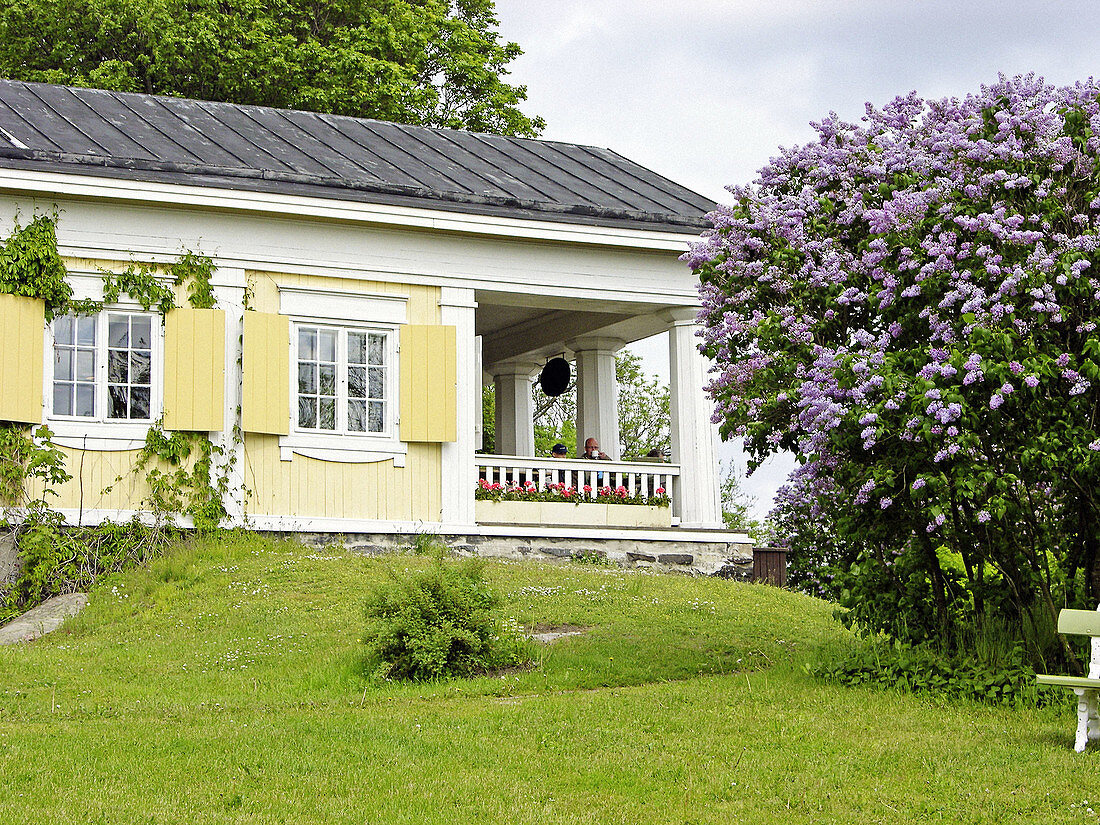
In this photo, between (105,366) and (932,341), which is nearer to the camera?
(932,341)

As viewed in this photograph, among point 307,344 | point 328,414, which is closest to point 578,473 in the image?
point 328,414

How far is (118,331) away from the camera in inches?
553

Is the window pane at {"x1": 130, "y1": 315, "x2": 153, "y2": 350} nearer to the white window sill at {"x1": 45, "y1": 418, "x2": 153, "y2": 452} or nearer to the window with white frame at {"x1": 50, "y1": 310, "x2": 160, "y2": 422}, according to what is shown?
the window with white frame at {"x1": 50, "y1": 310, "x2": 160, "y2": 422}

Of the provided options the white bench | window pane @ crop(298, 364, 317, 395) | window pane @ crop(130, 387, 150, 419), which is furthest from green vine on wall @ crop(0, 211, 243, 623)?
the white bench

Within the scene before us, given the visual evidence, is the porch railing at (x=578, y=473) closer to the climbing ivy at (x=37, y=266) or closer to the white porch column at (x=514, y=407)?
the white porch column at (x=514, y=407)

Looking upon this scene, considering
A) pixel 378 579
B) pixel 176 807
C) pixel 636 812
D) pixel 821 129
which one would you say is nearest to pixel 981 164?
pixel 821 129

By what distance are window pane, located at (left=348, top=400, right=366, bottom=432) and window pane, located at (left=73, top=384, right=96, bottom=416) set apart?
2.69 metres

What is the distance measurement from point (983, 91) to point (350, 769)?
557 centimetres

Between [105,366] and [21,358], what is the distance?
88cm

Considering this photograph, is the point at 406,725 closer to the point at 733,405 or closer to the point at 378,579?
the point at 733,405

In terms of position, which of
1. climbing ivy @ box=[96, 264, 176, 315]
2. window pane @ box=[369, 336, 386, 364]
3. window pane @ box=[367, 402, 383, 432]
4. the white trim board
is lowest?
window pane @ box=[367, 402, 383, 432]

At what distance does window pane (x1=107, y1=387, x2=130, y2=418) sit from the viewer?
13.9 meters

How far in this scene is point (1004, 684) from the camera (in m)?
7.90

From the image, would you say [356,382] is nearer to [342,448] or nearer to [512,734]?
[342,448]
